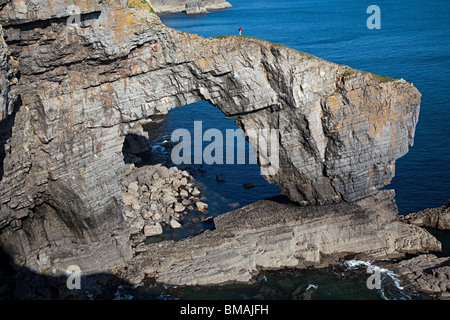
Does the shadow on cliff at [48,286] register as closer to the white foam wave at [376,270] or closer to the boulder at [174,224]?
the boulder at [174,224]

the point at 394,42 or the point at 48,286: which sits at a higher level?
the point at 394,42

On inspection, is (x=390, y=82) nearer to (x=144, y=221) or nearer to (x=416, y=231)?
(x=416, y=231)

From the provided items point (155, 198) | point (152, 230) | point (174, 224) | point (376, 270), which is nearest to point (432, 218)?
point (376, 270)

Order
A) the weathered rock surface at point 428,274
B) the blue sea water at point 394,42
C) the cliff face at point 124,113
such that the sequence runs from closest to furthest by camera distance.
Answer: the cliff face at point 124,113 < the weathered rock surface at point 428,274 < the blue sea water at point 394,42

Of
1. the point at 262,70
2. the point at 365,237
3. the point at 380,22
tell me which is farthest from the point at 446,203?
the point at 380,22

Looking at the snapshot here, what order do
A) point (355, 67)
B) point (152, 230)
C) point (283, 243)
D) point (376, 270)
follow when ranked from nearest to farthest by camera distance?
point (376, 270) < point (283, 243) < point (152, 230) < point (355, 67)

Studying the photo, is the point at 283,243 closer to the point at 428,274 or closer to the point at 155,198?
the point at 428,274

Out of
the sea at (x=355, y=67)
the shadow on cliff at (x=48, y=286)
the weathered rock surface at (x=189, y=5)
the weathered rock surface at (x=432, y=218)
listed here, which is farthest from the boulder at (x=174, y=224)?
the weathered rock surface at (x=189, y=5)
